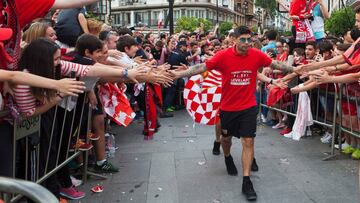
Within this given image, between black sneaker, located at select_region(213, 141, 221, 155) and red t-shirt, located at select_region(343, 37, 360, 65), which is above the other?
red t-shirt, located at select_region(343, 37, 360, 65)

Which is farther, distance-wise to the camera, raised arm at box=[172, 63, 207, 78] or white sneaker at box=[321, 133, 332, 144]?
white sneaker at box=[321, 133, 332, 144]

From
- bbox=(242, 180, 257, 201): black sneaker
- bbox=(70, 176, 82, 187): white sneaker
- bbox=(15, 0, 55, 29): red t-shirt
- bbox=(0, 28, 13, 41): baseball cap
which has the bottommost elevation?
bbox=(70, 176, 82, 187): white sneaker

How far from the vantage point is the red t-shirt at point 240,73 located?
5129mm

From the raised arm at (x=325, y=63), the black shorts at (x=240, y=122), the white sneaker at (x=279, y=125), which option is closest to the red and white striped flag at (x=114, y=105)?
the black shorts at (x=240, y=122)

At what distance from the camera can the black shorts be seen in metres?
5.03

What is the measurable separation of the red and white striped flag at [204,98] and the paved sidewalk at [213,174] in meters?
0.60

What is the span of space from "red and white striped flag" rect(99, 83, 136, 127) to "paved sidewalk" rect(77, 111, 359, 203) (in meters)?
0.74

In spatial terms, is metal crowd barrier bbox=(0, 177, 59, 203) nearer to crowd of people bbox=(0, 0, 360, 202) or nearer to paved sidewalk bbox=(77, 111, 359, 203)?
crowd of people bbox=(0, 0, 360, 202)

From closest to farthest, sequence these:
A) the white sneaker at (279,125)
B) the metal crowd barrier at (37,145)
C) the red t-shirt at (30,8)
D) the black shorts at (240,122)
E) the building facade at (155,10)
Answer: the red t-shirt at (30,8) < the metal crowd barrier at (37,145) < the black shorts at (240,122) < the white sneaker at (279,125) < the building facade at (155,10)

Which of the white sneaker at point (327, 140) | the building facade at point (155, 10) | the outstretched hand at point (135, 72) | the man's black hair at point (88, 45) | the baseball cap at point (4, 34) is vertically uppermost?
the building facade at point (155, 10)

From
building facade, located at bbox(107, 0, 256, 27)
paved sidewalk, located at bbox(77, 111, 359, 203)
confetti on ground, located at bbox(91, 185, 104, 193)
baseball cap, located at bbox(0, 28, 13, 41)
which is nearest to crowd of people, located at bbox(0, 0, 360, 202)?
baseball cap, located at bbox(0, 28, 13, 41)

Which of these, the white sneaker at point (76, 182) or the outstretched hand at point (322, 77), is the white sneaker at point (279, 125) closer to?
the outstretched hand at point (322, 77)

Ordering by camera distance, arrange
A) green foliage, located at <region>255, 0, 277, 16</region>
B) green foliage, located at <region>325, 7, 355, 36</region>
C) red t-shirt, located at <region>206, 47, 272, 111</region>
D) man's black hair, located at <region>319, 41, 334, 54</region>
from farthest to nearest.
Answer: green foliage, located at <region>255, 0, 277, 16</region>, green foliage, located at <region>325, 7, 355, 36</region>, man's black hair, located at <region>319, 41, 334, 54</region>, red t-shirt, located at <region>206, 47, 272, 111</region>

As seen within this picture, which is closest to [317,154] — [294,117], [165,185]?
[294,117]
